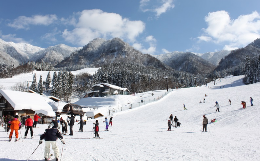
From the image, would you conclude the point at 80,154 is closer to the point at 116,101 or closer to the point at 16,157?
the point at 16,157

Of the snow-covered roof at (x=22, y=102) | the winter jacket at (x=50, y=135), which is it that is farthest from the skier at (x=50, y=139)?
the snow-covered roof at (x=22, y=102)

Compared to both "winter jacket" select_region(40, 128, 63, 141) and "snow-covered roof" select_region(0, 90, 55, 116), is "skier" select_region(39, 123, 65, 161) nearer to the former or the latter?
"winter jacket" select_region(40, 128, 63, 141)

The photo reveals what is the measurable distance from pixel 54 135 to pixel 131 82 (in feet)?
356

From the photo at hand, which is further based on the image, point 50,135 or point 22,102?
point 22,102

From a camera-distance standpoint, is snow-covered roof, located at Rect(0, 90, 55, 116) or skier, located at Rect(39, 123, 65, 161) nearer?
skier, located at Rect(39, 123, 65, 161)

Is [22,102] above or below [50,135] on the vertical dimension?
above

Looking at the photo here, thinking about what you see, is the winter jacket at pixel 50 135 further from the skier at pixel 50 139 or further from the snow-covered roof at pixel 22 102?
the snow-covered roof at pixel 22 102

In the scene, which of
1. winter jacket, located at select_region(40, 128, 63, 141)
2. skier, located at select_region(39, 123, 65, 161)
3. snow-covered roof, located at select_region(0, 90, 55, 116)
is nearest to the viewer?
skier, located at select_region(39, 123, 65, 161)

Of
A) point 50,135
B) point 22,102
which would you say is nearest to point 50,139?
point 50,135

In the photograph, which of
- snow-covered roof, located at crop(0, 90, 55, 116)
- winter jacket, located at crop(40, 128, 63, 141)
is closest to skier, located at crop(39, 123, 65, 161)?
A: winter jacket, located at crop(40, 128, 63, 141)

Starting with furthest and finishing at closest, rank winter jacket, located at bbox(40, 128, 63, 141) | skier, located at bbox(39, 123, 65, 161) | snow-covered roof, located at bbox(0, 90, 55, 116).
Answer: snow-covered roof, located at bbox(0, 90, 55, 116) < winter jacket, located at bbox(40, 128, 63, 141) < skier, located at bbox(39, 123, 65, 161)

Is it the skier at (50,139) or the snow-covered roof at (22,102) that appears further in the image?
the snow-covered roof at (22,102)

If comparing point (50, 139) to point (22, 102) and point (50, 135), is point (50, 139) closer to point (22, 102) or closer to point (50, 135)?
point (50, 135)

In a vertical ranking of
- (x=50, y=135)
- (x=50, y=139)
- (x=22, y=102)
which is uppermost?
(x=22, y=102)
